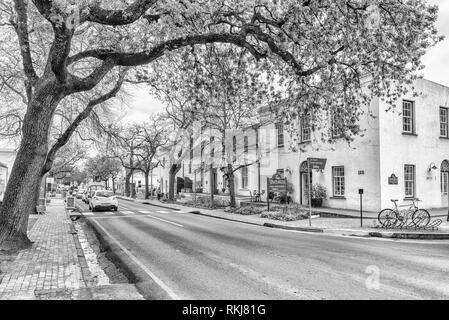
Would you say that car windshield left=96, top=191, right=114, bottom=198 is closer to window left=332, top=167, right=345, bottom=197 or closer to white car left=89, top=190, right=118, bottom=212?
white car left=89, top=190, right=118, bottom=212

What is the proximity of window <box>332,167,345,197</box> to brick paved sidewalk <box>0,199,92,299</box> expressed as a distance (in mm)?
16189

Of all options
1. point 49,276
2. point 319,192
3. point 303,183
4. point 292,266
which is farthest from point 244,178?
point 49,276

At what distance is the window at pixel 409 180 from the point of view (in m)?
21.3

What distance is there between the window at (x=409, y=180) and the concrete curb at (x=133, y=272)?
16872mm

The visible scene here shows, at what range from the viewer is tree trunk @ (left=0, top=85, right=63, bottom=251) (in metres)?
9.05

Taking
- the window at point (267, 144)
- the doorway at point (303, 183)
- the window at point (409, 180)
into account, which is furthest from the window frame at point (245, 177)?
the window at point (409, 180)

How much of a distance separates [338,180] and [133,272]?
17.6 metres

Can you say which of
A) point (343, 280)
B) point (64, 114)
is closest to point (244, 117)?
point (64, 114)

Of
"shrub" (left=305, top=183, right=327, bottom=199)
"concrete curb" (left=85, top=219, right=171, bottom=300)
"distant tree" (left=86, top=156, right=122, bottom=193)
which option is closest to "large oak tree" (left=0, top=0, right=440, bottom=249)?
"concrete curb" (left=85, top=219, right=171, bottom=300)

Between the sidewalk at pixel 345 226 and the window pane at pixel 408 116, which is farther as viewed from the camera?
the window pane at pixel 408 116

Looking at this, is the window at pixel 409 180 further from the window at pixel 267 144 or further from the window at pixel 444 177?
the window at pixel 267 144

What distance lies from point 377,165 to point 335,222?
4837mm
